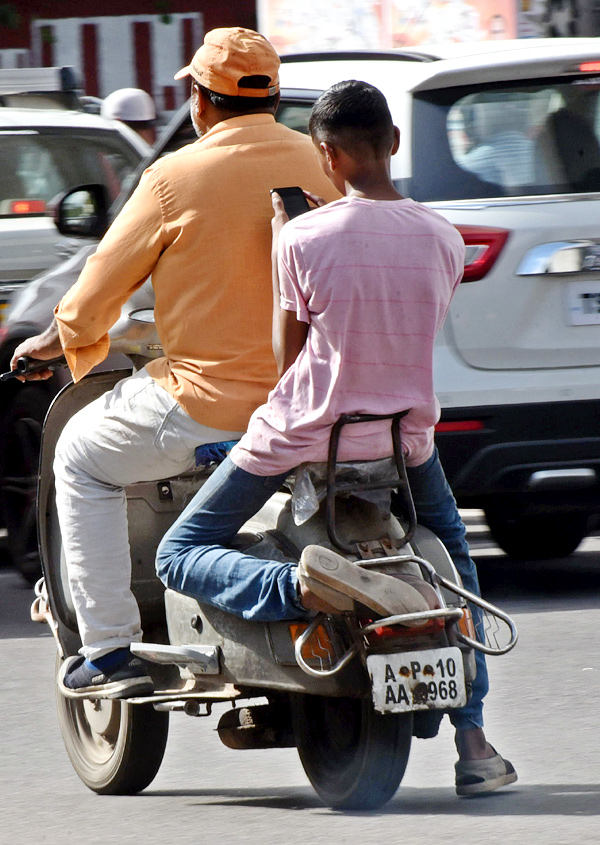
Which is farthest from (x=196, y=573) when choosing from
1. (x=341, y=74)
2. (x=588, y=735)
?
Answer: (x=341, y=74)

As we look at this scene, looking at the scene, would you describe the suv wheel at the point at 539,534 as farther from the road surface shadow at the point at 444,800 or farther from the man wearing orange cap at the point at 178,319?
the man wearing orange cap at the point at 178,319

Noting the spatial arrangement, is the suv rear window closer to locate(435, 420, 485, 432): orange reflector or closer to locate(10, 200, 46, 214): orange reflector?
locate(435, 420, 485, 432): orange reflector

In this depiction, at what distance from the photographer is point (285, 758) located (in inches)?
192

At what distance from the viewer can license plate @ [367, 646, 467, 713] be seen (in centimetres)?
362

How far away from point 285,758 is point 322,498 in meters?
1.30

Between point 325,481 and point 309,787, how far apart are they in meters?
1.02

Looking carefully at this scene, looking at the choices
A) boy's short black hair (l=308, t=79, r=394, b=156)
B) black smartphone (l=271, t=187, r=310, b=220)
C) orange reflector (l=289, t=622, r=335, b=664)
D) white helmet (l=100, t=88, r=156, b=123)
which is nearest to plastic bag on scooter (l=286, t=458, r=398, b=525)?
orange reflector (l=289, t=622, r=335, b=664)

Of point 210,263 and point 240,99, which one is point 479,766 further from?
point 240,99

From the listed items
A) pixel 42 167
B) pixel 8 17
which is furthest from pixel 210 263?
pixel 8 17

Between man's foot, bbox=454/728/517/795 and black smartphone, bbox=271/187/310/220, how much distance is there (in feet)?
4.30

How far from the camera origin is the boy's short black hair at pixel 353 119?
3.87 m

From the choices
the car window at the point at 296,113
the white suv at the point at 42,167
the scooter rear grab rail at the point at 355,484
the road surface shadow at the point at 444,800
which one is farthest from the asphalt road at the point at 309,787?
the white suv at the point at 42,167

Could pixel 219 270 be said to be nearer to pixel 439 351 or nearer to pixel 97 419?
pixel 97 419

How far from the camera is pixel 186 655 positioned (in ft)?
13.2
